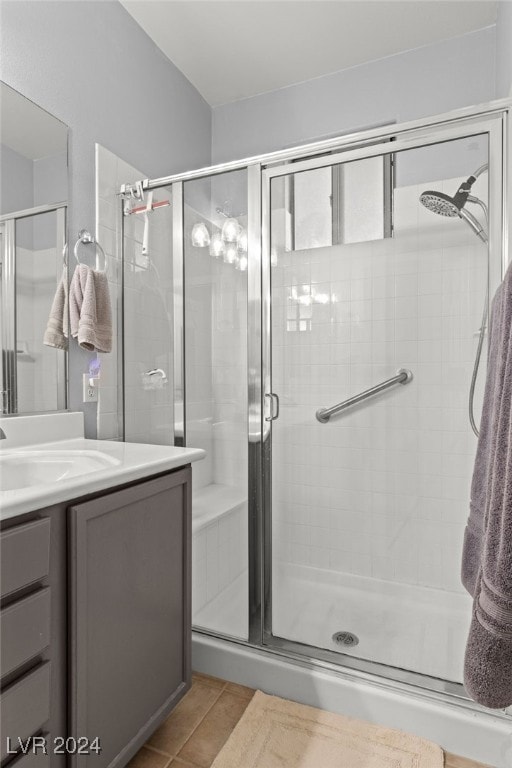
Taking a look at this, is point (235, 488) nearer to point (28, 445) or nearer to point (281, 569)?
point (281, 569)

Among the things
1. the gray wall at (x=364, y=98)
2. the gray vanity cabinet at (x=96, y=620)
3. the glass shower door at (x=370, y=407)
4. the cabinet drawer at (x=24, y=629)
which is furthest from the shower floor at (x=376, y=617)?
the gray wall at (x=364, y=98)

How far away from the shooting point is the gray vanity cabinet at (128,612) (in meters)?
0.94

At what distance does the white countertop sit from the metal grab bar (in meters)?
0.67

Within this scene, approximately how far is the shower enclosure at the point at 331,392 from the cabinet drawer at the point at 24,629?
0.81m

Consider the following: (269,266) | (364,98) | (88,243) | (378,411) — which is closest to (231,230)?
(269,266)

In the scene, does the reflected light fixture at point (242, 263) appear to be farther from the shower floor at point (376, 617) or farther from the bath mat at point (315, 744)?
the bath mat at point (315, 744)

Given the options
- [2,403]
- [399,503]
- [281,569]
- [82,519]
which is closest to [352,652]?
[281,569]

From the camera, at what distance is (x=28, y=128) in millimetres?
1445

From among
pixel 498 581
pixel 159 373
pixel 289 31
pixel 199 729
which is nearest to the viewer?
pixel 498 581

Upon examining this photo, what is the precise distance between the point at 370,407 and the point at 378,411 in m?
0.04

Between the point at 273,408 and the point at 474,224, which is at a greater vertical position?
the point at 474,224

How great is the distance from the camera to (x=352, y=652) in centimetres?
152

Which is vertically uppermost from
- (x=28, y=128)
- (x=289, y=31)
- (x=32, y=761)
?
(x=289, y=31)

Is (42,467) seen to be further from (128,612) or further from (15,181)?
(15,181)
